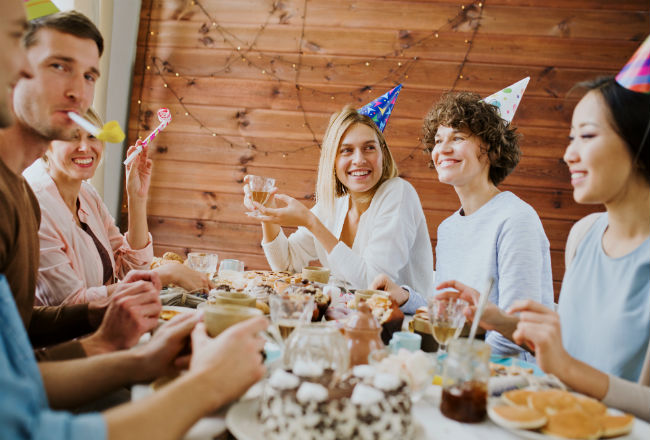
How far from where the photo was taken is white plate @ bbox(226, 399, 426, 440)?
688 mm

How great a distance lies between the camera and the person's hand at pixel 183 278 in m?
1.53

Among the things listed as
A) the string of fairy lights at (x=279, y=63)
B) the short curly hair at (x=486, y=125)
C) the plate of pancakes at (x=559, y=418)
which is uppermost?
the string of fairy lights at (x=279, y=63)

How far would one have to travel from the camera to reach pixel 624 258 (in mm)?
1166

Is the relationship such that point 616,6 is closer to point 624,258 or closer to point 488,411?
point 624,258

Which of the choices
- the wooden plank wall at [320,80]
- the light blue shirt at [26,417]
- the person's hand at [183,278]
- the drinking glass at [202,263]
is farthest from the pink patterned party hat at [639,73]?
the wooden plank wall at [320,80]

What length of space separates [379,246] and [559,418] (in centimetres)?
134

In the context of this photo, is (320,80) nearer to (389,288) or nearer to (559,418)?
(389,288)

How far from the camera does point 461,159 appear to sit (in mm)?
2035

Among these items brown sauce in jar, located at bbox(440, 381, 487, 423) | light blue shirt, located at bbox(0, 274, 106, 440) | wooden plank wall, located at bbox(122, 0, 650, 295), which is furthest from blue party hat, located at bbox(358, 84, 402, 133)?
light blue shirt, located at bbox(0, 274, 106, 440)

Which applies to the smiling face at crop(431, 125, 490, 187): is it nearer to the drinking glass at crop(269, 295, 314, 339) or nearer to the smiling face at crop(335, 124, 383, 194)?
the smiling face at crop(335, 124, 383, 194)

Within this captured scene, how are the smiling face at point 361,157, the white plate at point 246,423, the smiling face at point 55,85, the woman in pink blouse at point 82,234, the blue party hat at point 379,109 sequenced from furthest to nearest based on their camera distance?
the blue party hat at point 379,109 → the smiling face at point 361,157 → the woman in pink blouse at point 82,234 → the smiling face at point 55,85 → the white plate at point 246,423

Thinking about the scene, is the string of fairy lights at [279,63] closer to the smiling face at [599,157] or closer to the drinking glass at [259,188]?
the drinking glass at [259,188]

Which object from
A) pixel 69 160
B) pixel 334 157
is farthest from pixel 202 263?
pixel 334 157

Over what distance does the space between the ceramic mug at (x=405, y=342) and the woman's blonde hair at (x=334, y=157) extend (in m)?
1.40
